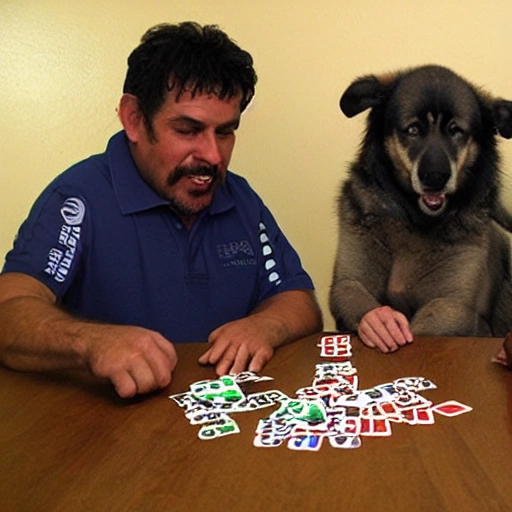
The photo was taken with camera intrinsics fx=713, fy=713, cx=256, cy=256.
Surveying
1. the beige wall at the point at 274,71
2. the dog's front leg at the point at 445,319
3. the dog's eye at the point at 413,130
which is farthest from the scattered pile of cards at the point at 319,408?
the beige wall at the point at 274,71

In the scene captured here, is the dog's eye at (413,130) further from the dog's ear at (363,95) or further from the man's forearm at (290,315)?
the man's forearm at (290,315)

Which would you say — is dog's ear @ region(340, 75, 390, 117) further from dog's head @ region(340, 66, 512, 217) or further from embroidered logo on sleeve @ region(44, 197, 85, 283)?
embroidered logo on sleeve @ region(44, 197, 85, 283)

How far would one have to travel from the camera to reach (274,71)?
2.54 metres

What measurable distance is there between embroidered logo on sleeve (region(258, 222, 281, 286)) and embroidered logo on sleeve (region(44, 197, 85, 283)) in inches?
19.9

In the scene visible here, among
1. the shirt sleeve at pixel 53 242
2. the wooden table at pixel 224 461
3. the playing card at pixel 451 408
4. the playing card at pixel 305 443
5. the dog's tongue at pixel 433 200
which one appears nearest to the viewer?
the wooden table at pixel 224 461

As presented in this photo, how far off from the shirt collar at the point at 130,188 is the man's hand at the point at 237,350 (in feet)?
1.62

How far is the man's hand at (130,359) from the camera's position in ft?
3.94

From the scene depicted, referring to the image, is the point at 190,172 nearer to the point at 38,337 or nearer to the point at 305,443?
the point at 38,337

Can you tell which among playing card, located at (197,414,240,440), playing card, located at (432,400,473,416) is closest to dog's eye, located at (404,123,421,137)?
playing card, located at (432,400,473,416)

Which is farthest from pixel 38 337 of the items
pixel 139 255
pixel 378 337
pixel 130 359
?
pixel 378 337

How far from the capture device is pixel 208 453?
0.99 metres

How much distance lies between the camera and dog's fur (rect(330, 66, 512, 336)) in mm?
2002

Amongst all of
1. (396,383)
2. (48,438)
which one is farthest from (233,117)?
(48,438)

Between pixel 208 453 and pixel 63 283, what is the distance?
80cm
